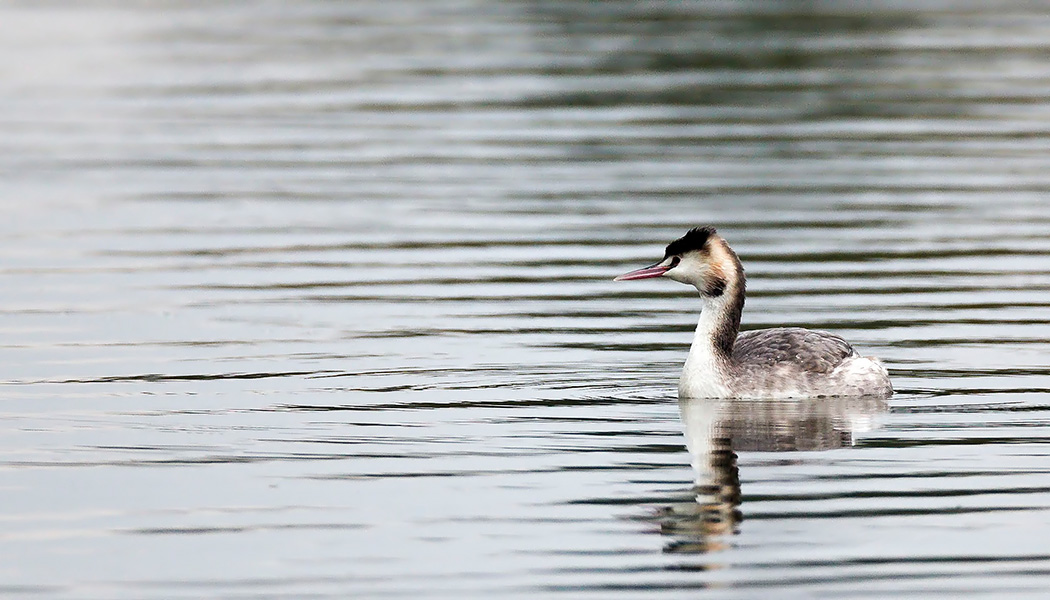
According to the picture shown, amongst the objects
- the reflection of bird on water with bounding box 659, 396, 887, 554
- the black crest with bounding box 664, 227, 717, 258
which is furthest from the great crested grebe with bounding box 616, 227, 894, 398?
the reflection of bird on water with bounding box 659, 396, 887, 554

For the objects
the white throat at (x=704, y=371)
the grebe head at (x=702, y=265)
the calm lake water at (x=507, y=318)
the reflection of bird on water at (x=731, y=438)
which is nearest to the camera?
the calm lake water at (x=507, y=318)

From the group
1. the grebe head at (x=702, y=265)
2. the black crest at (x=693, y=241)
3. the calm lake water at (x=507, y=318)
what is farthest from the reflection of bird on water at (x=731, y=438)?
the black crest at (x=693, y=241)

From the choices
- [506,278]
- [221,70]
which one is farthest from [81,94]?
[506,278]

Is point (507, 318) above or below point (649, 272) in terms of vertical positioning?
above

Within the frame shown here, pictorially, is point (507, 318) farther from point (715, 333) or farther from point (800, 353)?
point (800, 353)

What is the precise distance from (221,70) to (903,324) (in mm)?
19874

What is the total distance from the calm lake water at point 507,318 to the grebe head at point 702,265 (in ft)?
2.70

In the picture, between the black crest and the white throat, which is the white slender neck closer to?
the white throat

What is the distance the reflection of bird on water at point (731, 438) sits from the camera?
37.9ft

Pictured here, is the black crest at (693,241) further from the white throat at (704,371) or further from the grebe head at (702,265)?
the white throat at (704,371)

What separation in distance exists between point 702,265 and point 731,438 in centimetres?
181

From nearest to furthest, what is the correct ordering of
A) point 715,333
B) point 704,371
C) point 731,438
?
point 731,438 → point 704,371 → point 715,333

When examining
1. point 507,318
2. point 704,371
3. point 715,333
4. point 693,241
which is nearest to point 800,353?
point 715,333

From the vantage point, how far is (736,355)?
1529cm
